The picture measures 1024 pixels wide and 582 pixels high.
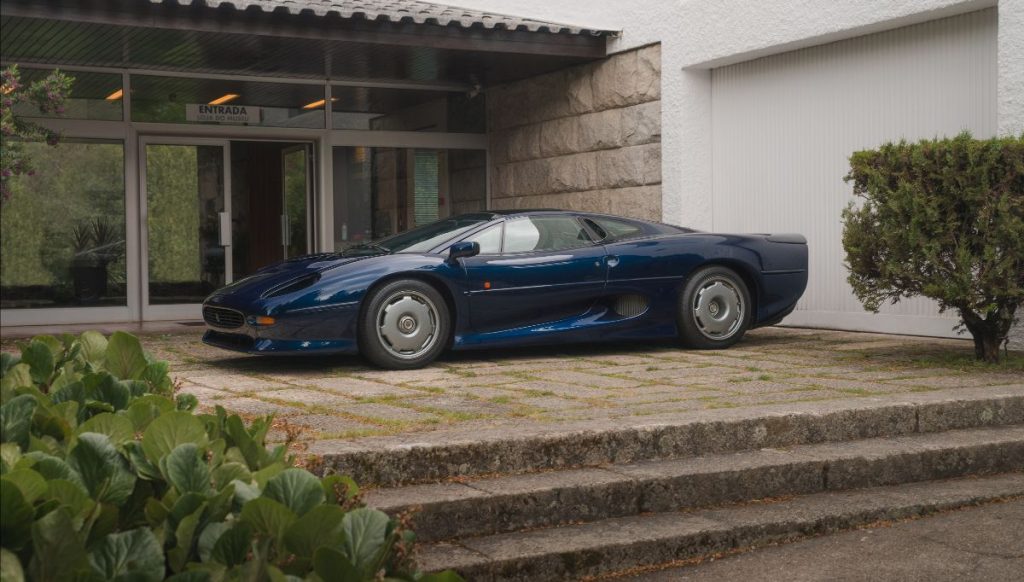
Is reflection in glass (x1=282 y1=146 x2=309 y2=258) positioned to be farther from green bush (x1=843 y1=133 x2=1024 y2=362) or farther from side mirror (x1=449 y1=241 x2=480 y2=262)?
green bush (x1=843 y1=133 x2=1024 y2=362)

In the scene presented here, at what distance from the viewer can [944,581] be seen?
3.68 metres

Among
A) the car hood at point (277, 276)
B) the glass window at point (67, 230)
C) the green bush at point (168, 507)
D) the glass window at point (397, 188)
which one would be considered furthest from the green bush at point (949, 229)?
the glass window at point (67, 230)

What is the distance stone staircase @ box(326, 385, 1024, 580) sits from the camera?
397 centimetres

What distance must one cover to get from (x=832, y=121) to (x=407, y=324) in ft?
15.3

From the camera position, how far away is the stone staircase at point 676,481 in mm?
3967

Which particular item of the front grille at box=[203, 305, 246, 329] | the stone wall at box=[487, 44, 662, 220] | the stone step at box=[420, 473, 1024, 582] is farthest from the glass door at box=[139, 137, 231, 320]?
the stone step at box=[420, 473, 1024, 582]

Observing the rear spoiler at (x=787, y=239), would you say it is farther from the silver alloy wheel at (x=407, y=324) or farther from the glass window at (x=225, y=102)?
the glass window at (x=225, y=102)

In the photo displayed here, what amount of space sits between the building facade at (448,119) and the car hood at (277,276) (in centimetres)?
343

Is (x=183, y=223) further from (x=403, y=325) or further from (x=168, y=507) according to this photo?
(x=168, y=507)

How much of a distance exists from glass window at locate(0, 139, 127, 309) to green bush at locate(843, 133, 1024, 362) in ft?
27.0

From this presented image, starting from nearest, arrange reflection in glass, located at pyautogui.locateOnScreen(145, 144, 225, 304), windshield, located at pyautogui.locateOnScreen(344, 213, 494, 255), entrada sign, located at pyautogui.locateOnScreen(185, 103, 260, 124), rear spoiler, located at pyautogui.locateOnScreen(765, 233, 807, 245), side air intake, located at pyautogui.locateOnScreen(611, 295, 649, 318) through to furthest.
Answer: windshield, located at pyautogui.locateOnScreen(344, 213, 494, 255) → side air intake, located at pyautogui.locateOnScreen(611, 295, 649, 318) → rear spoiler, located at pyautogui.locateOnScreen(765, 233, 807, 245) → reflection in glass, located at pyautogui.locateOnScreen(145, 144, 225, 304) → entrada sign, located at pyautogui.locateOnScreen(185, 103, 260, 124)

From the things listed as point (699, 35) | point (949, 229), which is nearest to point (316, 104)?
point (699, 35)

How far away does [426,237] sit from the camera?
8.00 meters

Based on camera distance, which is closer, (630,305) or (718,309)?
(630,305)
